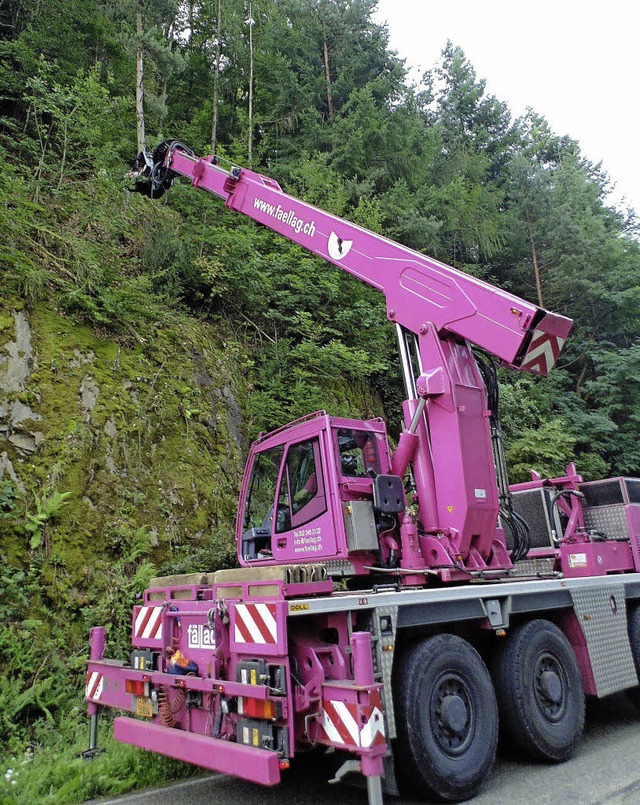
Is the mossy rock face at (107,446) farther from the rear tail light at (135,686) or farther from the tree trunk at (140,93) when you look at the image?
the tree trunk at (140,93)

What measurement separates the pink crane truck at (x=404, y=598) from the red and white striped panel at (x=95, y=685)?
2cm

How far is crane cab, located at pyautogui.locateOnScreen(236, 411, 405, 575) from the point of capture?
5395 mm

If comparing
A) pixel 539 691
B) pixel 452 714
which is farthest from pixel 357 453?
pixel 539 691

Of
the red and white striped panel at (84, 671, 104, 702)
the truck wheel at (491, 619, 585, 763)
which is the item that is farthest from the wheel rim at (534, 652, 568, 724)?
the red and white striped panel at (84, 671, 104, 702)

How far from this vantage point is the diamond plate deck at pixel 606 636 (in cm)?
571

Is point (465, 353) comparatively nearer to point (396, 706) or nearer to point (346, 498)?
point (346, 498)

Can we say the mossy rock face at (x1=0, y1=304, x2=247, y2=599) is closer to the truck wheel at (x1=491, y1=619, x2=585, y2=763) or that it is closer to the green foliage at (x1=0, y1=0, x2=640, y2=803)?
the green foliage at (x1=0, y1=0, x2=640, y2=803)

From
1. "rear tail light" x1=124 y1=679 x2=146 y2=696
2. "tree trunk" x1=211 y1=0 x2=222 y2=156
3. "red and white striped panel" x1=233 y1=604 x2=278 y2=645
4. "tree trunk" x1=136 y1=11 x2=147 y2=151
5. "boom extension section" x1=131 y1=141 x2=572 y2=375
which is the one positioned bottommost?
"rear tail light" x1=124 y1=679 x2=146 y2=696

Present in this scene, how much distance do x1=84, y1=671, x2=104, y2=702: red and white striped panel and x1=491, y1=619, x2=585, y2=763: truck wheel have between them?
3.27 meters

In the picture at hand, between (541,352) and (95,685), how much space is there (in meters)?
4.87

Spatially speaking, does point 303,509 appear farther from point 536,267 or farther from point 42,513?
point 536,267

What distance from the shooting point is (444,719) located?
13.9 ft

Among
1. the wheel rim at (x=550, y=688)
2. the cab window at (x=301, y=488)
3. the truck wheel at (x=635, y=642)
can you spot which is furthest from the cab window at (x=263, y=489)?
the truck wheel at (x=635, y=642)

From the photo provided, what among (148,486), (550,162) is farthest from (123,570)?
(550,162)
